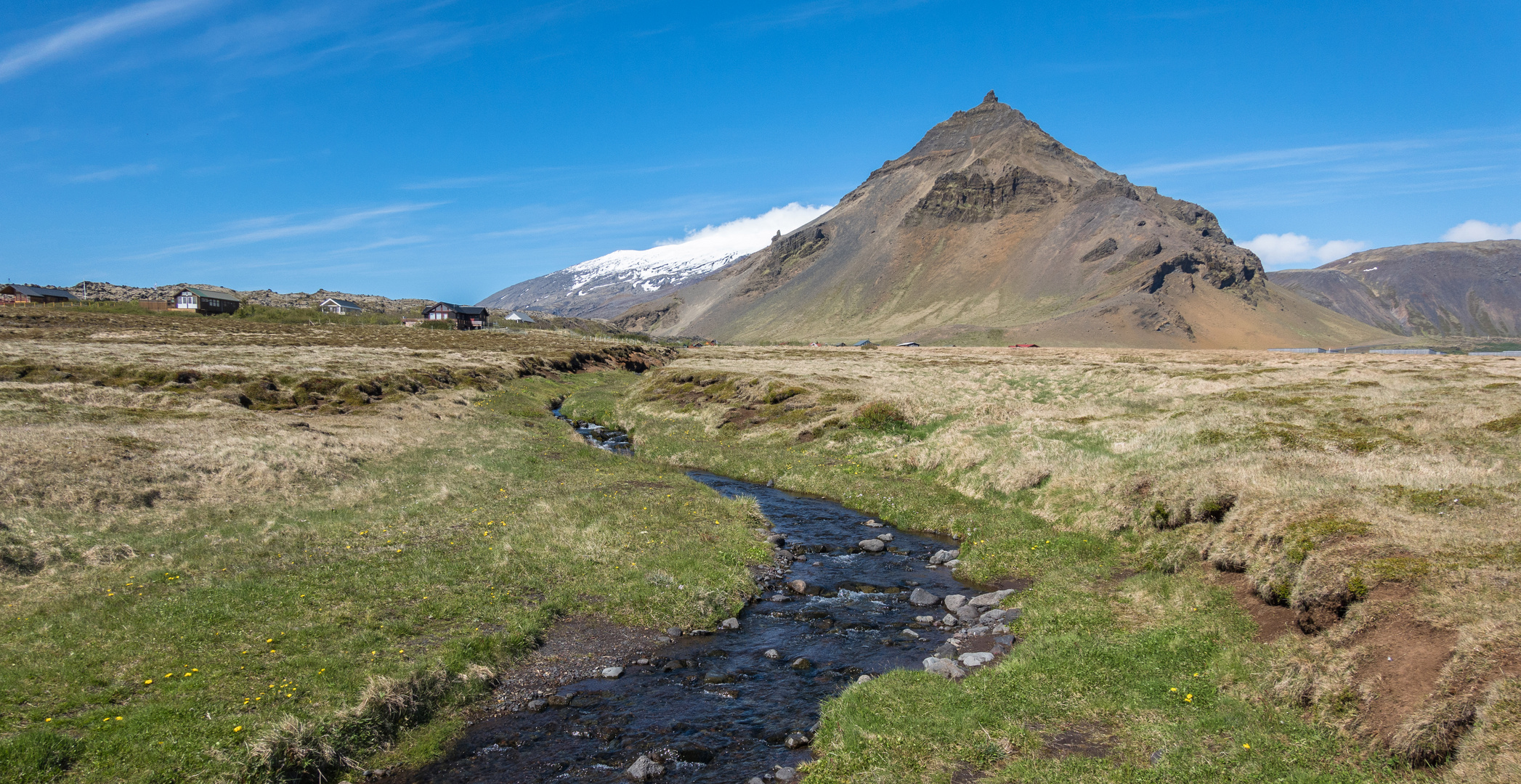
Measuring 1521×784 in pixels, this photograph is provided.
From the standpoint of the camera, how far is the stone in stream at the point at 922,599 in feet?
68.4

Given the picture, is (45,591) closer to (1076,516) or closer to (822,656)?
(822,656)

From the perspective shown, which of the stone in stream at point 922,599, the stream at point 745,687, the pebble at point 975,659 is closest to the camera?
the stream at point 745,687

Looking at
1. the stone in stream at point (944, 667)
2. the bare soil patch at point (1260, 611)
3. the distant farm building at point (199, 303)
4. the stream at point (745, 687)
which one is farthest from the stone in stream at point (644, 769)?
the distant farm building at point (199, 303)

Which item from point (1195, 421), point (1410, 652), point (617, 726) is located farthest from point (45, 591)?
point (1195, 421)

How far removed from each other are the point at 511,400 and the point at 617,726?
5067 cm

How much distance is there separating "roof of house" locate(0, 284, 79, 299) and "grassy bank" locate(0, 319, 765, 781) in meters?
153

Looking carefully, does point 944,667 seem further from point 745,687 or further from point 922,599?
point 922,599

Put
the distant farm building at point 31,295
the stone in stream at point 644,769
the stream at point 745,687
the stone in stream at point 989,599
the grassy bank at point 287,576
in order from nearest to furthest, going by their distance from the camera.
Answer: the grassy bank at point 287,576 < the stone in stream at point 644,769 < the stream at point 745,687 < the stone in stream at point 989,599 < the distant farm building at point 31,295

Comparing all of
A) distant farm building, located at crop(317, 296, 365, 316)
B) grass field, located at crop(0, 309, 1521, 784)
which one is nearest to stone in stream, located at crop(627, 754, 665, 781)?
grass field, located at crop(0, 309, 1521, 784)

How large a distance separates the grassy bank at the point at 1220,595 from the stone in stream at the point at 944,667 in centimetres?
79

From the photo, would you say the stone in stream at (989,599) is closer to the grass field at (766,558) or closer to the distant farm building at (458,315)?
the grass field at (766,558)

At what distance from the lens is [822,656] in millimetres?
17578

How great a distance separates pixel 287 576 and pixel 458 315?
177199 mm

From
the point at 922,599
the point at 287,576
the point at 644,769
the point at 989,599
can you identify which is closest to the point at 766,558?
the point at 922,599
